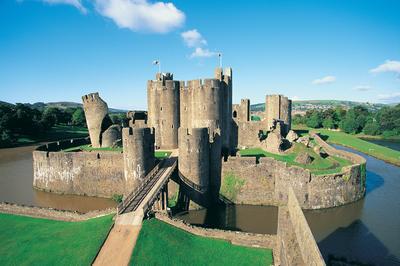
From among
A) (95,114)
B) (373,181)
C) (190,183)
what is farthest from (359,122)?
(95,114)

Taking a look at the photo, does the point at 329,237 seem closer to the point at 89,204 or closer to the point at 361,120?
the point at 89,204

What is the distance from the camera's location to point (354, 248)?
19500mm

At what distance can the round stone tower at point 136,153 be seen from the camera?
24125 millimetres

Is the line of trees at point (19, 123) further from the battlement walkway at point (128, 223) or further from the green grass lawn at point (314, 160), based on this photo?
the green grass lawn at point (314, 160)

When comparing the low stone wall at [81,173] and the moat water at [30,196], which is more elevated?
the low stone wall at [81,173]

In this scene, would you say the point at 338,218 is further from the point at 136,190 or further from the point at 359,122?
the point at 359,122

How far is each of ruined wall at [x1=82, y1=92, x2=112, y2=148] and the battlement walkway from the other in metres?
15.5

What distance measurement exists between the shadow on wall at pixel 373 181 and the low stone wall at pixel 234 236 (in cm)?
1945

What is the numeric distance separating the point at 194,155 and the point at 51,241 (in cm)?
1265

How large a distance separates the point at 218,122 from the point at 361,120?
241 feet

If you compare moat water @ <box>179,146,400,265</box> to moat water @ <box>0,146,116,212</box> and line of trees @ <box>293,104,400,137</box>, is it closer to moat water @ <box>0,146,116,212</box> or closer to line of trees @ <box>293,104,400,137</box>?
moat water @ <box>0,146,116,212</box>

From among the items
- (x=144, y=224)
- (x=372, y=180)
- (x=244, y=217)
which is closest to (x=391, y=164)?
(x=372, y=180)

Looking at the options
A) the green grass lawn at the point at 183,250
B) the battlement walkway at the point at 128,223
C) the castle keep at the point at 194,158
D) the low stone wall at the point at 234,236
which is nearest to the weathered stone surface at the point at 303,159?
the castle keep at the point at 194,158

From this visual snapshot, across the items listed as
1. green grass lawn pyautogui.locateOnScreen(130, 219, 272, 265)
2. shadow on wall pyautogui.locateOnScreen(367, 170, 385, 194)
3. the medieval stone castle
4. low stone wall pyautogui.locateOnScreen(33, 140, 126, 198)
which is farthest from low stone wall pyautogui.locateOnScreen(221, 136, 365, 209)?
low stone wall pyautogui.locateOnScreen(33, 140, 126, 198)
